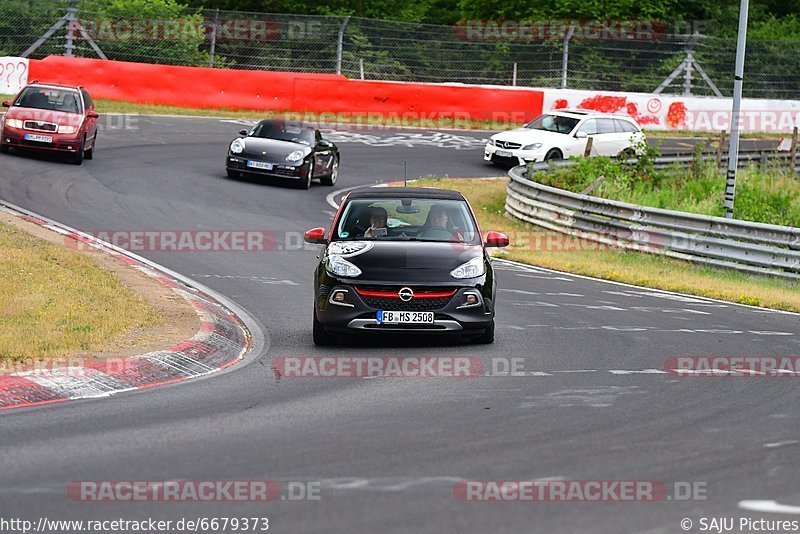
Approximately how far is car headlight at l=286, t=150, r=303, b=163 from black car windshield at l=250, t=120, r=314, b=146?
0.45m

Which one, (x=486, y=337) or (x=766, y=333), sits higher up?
(x=486, y=337)

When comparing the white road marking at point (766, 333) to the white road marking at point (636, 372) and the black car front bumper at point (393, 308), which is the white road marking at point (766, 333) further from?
the black car front bumper at point (393, 308)

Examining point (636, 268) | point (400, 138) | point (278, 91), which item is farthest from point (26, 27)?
point (636, 268)

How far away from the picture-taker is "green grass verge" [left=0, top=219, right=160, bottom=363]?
10.9 meters

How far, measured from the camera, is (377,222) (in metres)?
13.2

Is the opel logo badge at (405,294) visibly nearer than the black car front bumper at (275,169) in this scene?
Yes

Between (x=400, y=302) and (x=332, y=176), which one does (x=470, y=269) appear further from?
(x=332, y=176)

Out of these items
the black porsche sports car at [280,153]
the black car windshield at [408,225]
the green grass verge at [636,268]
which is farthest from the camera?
the black porsche sports car at [280,153]

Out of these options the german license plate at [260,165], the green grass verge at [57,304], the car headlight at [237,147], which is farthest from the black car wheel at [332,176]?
the green grass verge at [57,304]

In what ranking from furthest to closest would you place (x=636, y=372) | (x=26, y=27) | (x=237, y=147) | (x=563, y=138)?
(x=26, y=27), (x=563, y=138), (x=237, y=147), (x=636, y=372)

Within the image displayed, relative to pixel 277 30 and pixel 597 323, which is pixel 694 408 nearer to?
pixel 597 323

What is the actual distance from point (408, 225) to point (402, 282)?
51.4 inches

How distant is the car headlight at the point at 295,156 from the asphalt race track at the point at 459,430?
34.8ft

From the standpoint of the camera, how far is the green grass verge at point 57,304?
35.9 ft
